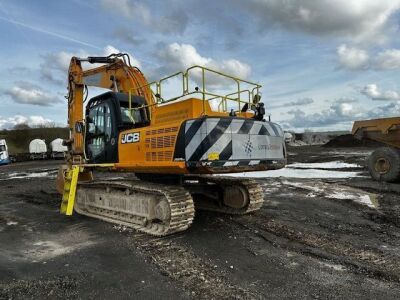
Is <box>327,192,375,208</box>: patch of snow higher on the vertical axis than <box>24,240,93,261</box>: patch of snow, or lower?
higher

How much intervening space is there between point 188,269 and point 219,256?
0.70 metres

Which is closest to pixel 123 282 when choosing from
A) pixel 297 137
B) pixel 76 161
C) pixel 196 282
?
pixel 196 282

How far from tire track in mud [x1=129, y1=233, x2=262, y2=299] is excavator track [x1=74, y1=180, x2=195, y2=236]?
0.33 m

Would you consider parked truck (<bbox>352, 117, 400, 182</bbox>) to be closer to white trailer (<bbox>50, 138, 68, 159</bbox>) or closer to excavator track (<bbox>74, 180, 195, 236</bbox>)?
excavator track (<bbox>74, 180, 195, 236</bbox>)

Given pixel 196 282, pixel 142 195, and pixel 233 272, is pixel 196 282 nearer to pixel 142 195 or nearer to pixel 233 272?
pixel 233 272

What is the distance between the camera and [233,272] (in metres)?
5.28

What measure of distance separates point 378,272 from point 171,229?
3193 millimetres

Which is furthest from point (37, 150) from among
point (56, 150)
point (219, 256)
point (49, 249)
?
point (219, 256)

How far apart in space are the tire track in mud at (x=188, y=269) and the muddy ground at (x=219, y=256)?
1cm

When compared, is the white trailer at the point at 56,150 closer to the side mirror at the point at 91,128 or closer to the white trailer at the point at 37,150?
the white trailer at the point at 37,150

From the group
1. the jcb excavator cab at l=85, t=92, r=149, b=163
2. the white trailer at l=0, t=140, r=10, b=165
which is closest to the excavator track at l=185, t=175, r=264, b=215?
the jcb excavator cab at l=85, t=92, r=149, b=163

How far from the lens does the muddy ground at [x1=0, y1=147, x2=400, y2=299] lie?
473 centimetres

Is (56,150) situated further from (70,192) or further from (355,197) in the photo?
(355,197)

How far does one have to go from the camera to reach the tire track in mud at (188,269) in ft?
15.1
